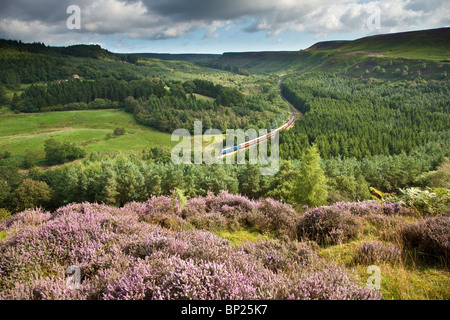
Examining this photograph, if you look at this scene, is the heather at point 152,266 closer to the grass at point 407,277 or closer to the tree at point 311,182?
the grass at point 407,277

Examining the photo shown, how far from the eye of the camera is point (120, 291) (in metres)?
3.57

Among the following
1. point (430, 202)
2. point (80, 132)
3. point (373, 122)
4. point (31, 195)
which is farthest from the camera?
point (80, 132)

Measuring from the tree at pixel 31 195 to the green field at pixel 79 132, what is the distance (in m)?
46.8

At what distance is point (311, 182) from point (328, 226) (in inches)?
599

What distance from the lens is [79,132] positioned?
291 feet

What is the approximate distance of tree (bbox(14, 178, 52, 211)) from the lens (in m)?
29.8

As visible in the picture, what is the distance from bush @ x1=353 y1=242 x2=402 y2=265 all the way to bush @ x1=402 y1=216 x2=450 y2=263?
0.69 m

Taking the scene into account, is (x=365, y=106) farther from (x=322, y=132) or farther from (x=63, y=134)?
(x=63, y=134)

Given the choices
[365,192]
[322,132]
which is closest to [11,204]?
[365,192]

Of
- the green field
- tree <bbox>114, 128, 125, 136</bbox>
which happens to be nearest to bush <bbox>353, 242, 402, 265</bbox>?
the green field

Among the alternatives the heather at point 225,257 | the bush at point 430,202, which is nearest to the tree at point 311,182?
the bush at point 430,202

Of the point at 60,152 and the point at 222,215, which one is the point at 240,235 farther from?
the point at 60,152

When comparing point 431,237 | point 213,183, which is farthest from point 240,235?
point 213,183
